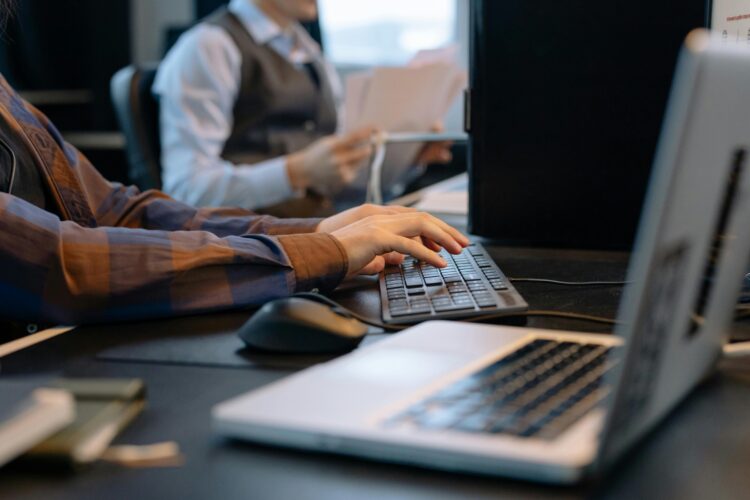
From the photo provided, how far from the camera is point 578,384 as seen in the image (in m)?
0.55

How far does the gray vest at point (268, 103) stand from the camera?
235cm

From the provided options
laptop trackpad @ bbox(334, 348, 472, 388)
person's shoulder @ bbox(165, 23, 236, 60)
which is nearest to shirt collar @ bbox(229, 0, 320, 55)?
person's shoulder @ bbox(165, 23, 236, 60)

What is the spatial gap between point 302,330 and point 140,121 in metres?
1.62

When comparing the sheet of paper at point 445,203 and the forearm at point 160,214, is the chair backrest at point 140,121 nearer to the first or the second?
the sheet of paper at point 445,203

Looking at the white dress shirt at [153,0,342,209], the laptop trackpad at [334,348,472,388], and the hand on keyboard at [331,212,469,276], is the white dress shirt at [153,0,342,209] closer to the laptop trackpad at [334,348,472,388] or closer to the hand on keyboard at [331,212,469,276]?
the hand on keyboard at [331,212,469,276]

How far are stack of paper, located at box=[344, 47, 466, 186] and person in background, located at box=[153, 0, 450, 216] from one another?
74 mm

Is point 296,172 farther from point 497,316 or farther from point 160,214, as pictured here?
point 497,316

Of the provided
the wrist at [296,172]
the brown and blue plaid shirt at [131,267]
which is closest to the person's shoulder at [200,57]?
the wrist at [296,172]

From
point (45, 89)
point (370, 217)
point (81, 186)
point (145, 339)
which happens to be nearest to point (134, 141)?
point (81, 186)

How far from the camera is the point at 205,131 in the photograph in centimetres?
224

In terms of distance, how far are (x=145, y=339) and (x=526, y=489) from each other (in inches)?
16.4

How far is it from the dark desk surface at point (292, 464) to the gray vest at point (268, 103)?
174 cm

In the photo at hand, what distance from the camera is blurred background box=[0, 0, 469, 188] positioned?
340 cm

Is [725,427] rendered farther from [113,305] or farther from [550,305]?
[113,305]
